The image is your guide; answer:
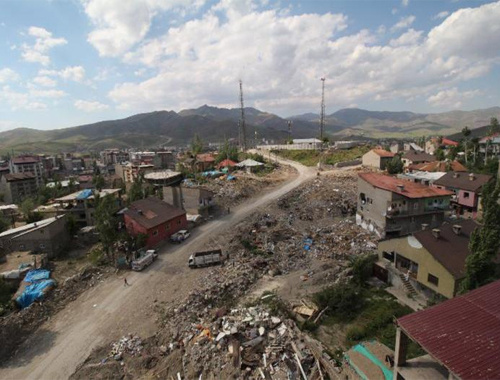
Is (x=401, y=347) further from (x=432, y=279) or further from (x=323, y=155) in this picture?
(x=323, y=155)

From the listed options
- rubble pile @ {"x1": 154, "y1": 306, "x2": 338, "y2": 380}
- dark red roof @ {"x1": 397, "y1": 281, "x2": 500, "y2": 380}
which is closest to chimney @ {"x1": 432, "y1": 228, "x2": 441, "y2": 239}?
dark red roof @ {"x1": 397, "y1": 281, "x2": 500, "y2": 380}

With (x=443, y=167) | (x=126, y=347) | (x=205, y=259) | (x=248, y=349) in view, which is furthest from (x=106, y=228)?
(x=443, y=167)

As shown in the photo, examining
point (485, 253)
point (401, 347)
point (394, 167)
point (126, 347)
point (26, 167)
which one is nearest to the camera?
point (401, 347)

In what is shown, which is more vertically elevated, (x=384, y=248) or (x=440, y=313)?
(x=440, y=313)

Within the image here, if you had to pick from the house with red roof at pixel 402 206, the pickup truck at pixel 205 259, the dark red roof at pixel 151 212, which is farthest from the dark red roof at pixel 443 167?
the dark red roof at pixel 151 212

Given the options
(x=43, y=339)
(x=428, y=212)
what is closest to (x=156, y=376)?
(x=43, y=339)

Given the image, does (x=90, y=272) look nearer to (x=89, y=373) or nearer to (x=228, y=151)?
(x=89, y=373)

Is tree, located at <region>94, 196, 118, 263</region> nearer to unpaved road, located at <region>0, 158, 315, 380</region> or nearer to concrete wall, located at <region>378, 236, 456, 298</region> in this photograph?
unpaved road, located at <region>0, 158, 315, 380</region>
